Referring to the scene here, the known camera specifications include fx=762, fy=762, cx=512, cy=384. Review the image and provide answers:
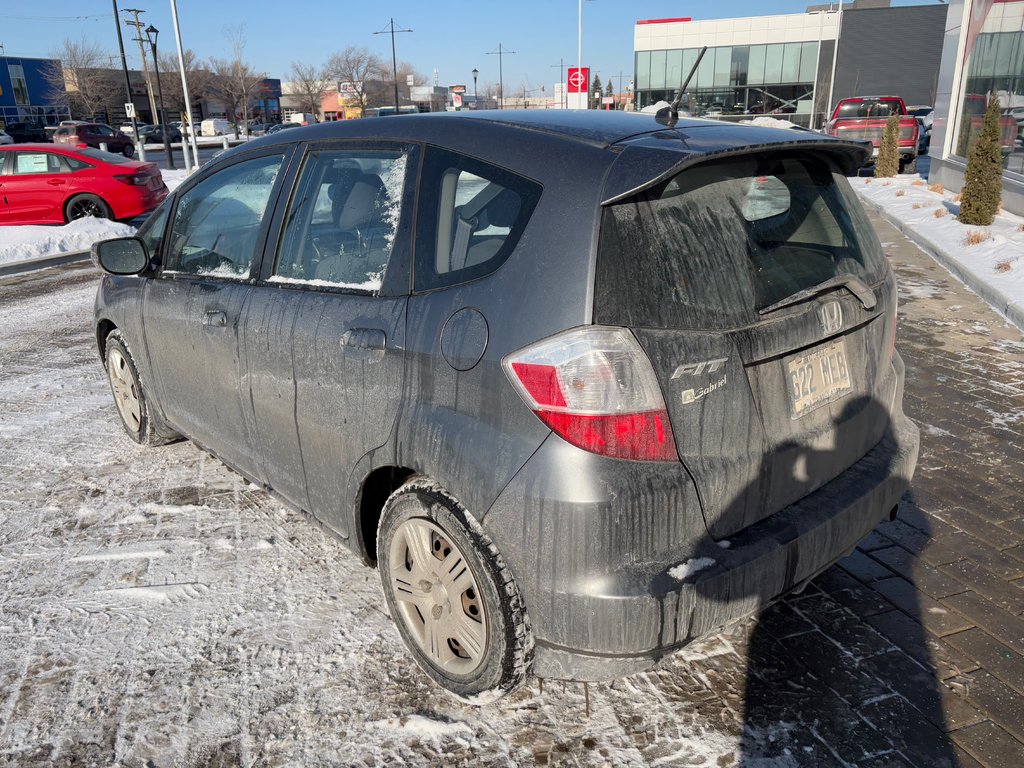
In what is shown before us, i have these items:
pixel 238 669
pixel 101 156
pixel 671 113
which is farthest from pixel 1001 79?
pixel 101 156

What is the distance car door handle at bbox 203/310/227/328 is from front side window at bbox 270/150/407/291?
371mm

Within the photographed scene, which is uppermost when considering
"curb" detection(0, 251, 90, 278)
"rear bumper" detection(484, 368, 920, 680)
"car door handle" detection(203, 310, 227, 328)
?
"car door handle" detection(203, 310, 227, 328)

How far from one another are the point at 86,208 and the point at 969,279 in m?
14.6

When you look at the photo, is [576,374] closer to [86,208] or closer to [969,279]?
[969,279]

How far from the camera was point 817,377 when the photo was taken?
232 cm

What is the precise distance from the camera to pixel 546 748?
230 centimetres

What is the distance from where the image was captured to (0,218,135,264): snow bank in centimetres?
1158

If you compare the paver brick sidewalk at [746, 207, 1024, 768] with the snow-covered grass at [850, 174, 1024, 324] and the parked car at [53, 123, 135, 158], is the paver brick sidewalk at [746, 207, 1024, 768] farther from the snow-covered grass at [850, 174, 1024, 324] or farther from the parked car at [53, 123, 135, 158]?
the parked car at [53, 123, 135, 158]

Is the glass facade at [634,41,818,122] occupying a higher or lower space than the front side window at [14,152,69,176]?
higher

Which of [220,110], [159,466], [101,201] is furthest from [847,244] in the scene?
[220,110]

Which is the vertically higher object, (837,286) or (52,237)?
(837,286)

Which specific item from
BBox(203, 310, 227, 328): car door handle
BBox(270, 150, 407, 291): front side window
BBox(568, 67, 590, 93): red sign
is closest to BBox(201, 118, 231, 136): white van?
BBox(568, 67, 590, 93): red sign

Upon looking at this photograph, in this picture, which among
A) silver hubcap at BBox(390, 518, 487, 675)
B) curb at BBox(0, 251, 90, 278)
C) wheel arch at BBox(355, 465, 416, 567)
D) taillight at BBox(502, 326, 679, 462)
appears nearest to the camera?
taillight at BBox(502, 326, 679, 462)

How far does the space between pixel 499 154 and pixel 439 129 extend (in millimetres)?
352
